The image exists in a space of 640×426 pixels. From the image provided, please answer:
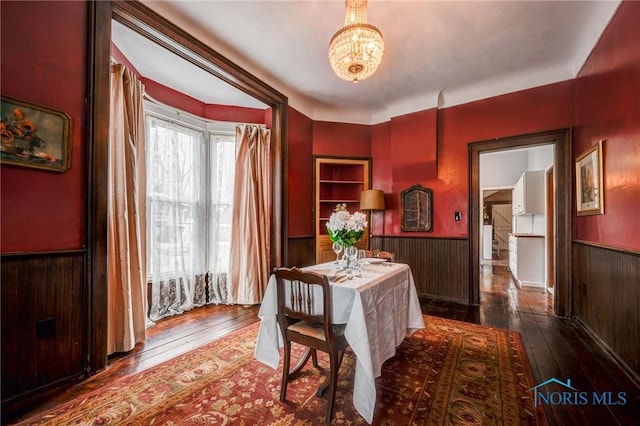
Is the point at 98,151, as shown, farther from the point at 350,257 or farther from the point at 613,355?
the point at 613,355

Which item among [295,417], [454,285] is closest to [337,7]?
[295,417]

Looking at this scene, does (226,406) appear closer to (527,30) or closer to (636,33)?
(636,33)

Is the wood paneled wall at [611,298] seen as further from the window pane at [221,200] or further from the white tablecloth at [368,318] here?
the window pane at [221,200]

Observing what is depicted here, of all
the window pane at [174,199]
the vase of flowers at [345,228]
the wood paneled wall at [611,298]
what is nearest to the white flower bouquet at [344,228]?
the vase of flowers at [345,228]

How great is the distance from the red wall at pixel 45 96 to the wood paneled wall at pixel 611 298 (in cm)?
416

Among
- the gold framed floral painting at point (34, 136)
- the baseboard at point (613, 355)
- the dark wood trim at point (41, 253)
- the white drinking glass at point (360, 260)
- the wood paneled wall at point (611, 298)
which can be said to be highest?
the gold framed floral painting at point (34, 136)

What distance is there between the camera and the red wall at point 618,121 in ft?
6.43

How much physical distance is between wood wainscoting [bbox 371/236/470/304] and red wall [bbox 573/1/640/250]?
1423mm

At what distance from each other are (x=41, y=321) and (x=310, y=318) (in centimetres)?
181

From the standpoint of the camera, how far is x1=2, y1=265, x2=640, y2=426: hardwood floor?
1630 millimetres

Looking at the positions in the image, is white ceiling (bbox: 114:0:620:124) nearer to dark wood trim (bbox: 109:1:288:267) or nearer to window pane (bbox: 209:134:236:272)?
dark wood trim (bbox: 109:1:288:267)

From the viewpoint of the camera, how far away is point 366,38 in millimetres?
2023

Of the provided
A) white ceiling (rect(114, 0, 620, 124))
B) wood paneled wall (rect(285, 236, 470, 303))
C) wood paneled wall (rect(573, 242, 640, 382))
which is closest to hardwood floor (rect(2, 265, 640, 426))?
wood paneled wall (rect(573, 242, 640, 382))

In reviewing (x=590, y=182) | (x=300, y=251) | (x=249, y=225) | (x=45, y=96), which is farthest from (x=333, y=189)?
(x=45, y=96)
